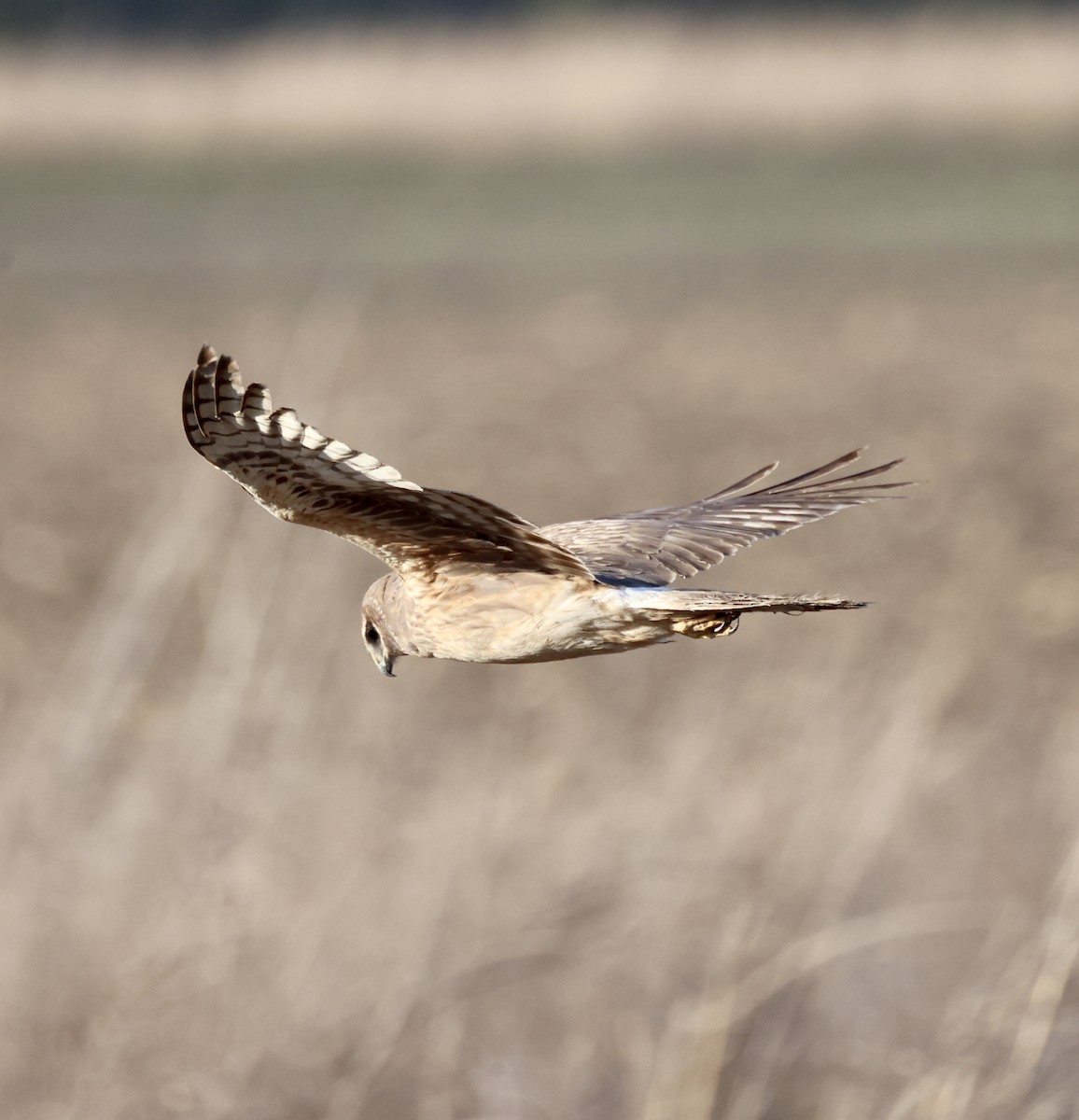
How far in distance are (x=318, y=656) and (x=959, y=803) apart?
8.48 feet

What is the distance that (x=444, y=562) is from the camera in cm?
286

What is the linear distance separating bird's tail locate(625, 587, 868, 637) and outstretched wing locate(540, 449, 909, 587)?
9.6 inches

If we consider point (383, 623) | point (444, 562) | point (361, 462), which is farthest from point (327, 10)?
point (361, 462)

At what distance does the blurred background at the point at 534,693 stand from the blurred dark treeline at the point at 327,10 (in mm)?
4359

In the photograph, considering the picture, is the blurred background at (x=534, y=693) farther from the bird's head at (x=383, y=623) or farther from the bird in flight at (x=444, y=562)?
the bird in flight at (x=444, y=562)

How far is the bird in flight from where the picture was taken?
2.61m

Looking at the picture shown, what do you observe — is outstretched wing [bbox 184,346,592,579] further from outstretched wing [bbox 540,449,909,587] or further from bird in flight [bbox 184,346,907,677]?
outstretched wing [bbox 540,449,909,587]

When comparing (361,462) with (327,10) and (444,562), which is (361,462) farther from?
(327,10)

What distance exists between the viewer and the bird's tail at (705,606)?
99.1 inches

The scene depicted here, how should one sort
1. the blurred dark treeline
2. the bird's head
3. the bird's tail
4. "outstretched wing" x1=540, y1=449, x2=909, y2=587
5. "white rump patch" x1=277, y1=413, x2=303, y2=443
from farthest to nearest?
Result: 1. the blurred dark treeline
2. "outstretched wing" x1=540, y1=449, x2=909, y2=587
3. the bird's head
4. "white rump patch" x1=277, y1=413, x2=303, y2=443
5. the bird's tail

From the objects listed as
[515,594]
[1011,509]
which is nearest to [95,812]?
[515,594]

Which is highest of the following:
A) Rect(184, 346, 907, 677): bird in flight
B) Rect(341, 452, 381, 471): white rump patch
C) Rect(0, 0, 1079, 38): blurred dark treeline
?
Rect(0, 0, 1079, 38): blurred dark treeline

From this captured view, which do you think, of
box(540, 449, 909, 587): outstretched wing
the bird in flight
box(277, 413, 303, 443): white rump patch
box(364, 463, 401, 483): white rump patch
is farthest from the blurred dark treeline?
box(364, 463, 401, 483): white rump patch

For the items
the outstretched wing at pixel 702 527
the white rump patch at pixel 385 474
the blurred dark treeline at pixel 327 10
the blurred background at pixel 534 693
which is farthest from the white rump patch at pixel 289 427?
the blurred dark treeline at pixel 327 10
